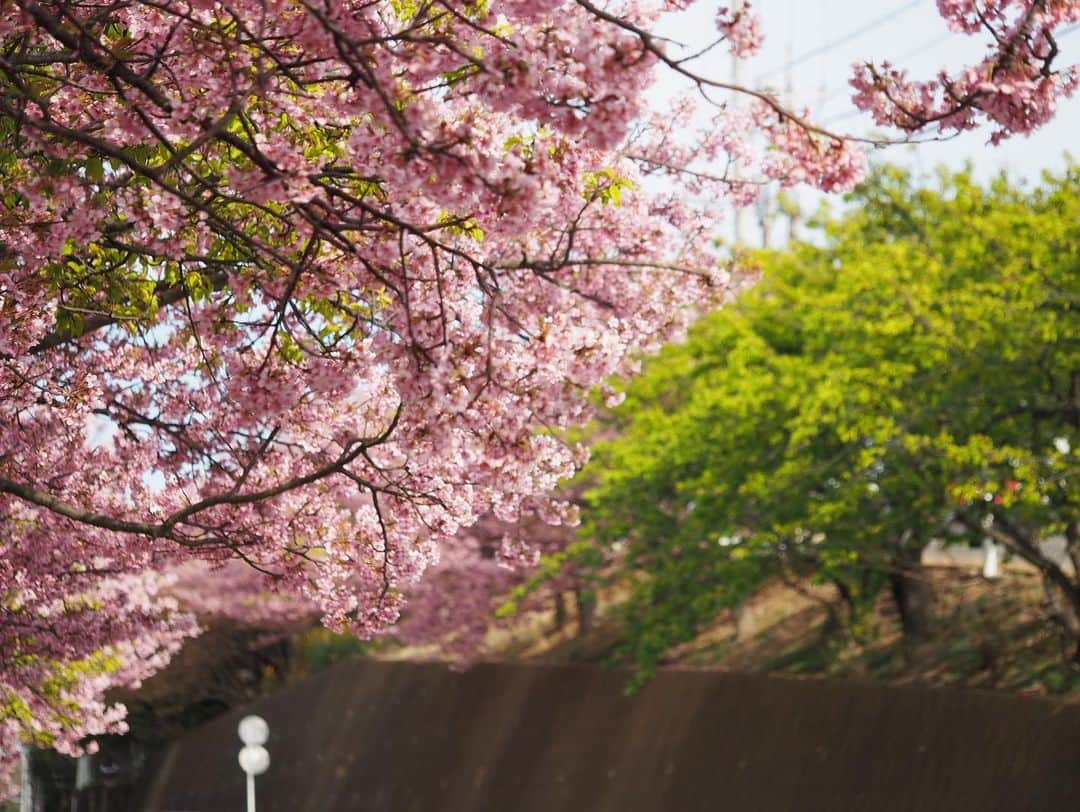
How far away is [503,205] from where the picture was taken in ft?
18.4

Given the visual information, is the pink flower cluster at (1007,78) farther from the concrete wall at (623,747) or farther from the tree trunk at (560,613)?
the tree trunk at (560,613)

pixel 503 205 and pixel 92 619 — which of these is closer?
pixel 503 205

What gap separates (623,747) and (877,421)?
414 inches

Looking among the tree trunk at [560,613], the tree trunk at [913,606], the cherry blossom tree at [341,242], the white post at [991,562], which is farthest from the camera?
the tree trunk at [560,613]

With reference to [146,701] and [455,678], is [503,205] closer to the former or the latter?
[455,678]

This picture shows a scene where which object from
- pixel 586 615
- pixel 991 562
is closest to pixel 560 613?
pixel 586 615

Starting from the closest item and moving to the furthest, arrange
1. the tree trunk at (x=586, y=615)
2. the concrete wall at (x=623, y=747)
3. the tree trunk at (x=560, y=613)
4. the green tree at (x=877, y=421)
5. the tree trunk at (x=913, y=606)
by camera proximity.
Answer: the green tree at (x=877, y=421), the concrete wall at (x=623, y=747), the tree trunk at (x=913, y=606), the tree trunk at (x=586, y=615), the tree trunk at (x=560, y=613)

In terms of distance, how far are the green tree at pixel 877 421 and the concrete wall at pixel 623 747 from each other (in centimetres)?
137

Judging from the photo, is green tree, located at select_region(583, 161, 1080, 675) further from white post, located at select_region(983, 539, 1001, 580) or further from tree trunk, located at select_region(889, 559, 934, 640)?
white post, located at select_region(983, 539, 1001, 580)

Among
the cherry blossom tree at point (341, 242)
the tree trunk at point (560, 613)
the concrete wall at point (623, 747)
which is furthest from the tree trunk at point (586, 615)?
the cherry blossom tree at point (341, 242)

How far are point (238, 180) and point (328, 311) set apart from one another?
235 centimetres

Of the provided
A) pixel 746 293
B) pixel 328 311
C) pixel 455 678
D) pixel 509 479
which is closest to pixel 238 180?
pixel 509 479

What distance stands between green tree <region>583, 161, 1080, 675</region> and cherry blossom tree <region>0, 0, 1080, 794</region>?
601 cm

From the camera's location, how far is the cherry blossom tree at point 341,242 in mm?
5645
